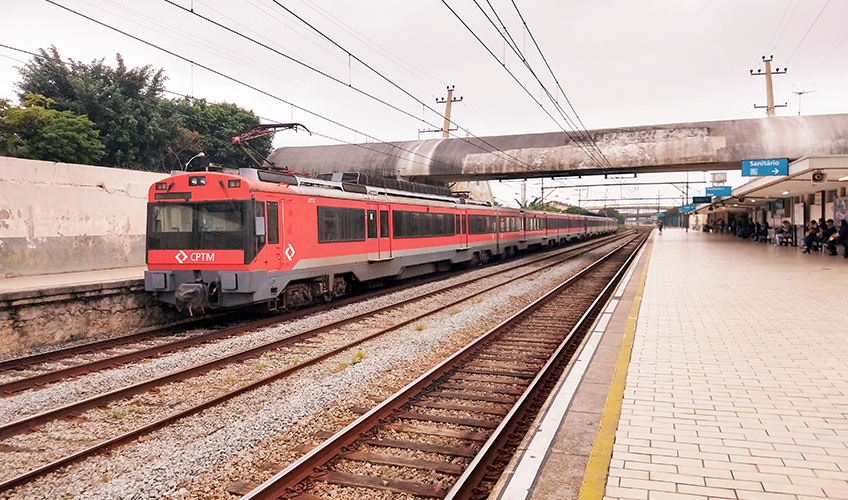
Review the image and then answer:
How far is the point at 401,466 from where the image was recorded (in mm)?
4684

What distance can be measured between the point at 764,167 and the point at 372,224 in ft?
49.2

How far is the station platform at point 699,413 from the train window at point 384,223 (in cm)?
655

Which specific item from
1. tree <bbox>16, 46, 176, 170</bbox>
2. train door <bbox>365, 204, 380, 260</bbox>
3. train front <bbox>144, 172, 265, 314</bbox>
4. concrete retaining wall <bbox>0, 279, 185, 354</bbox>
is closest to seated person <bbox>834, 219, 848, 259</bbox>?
train door <bbox>365, 204, 380, 260</bbox>

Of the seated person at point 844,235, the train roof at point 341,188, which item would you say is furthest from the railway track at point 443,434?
the seated person at point 844,235

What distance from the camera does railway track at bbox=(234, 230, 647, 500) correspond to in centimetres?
432

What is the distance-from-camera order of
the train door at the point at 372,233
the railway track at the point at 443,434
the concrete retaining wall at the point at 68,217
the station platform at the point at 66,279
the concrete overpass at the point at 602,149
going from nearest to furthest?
the railway track at the point at 443,434 → the station platform at the point at 66,279 → the concrete retaining wall at the point at 68,217 → the train door at the point at 372,233 → the concrete overpass at the point at 602,149

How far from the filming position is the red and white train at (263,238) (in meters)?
10.0

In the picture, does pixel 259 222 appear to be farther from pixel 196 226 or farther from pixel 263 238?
pixel 196 226

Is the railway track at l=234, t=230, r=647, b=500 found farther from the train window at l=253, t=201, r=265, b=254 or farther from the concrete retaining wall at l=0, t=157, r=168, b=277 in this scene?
the concrete retaining wall at l=0, t=157, r=168, b=277

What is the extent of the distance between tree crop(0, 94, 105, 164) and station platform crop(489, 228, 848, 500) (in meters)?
23.0

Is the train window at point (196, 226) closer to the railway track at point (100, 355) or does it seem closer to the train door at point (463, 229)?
the railway track at point (100, 355)

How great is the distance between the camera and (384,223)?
14.7m

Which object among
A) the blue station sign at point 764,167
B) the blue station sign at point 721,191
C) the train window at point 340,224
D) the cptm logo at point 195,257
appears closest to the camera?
the cptm logo at point 195,257

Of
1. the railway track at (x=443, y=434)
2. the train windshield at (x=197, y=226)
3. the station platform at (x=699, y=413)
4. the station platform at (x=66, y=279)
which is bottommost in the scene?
the railway track at (x=443, y=434)
